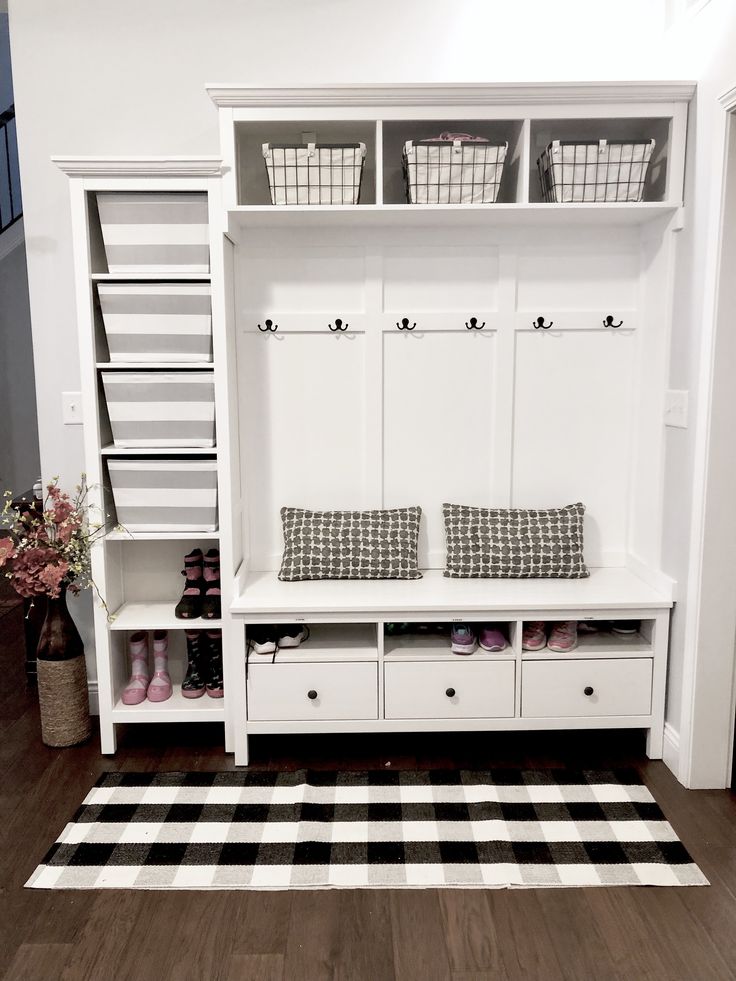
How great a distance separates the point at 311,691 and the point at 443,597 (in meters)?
0.55

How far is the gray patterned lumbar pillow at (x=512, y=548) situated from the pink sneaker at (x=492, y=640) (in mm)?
242

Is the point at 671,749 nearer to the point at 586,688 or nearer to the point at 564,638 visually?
the point at 586,688

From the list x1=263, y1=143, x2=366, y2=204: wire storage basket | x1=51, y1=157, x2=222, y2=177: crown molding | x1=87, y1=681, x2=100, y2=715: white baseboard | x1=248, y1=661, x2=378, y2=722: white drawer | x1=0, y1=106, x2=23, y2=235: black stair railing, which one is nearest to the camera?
x1=51, y1=157, x2=222, y2=177: crown molding

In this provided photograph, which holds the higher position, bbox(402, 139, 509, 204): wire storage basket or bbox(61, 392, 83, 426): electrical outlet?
bbox(402, 139, 509, 204): wire storage basket

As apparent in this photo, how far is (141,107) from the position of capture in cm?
286

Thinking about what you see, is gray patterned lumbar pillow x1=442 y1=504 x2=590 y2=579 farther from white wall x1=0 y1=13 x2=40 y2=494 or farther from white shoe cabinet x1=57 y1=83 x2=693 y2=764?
white wall x1=0 y1=13 x2=40 y2=494

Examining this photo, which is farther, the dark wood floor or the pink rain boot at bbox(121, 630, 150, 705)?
the pink rain boot at bbox(121, 630, 150, 705)

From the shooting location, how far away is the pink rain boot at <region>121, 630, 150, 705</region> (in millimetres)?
2908

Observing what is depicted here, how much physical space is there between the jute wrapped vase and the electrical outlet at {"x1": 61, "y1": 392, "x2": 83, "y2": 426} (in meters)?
0.63

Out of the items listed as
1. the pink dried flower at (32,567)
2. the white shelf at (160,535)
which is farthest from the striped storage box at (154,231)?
the pink dried flower at (32,567)

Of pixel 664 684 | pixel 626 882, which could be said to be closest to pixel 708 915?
pixel 626 882

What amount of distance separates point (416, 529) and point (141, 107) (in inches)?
71.5

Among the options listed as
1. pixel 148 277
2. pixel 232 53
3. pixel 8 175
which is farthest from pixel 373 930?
pixel 8 175

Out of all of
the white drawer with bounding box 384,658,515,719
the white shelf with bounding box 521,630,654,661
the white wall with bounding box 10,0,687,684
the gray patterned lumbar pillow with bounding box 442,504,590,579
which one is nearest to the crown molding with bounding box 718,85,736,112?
the white wall with bounding box 10,0,687,684
